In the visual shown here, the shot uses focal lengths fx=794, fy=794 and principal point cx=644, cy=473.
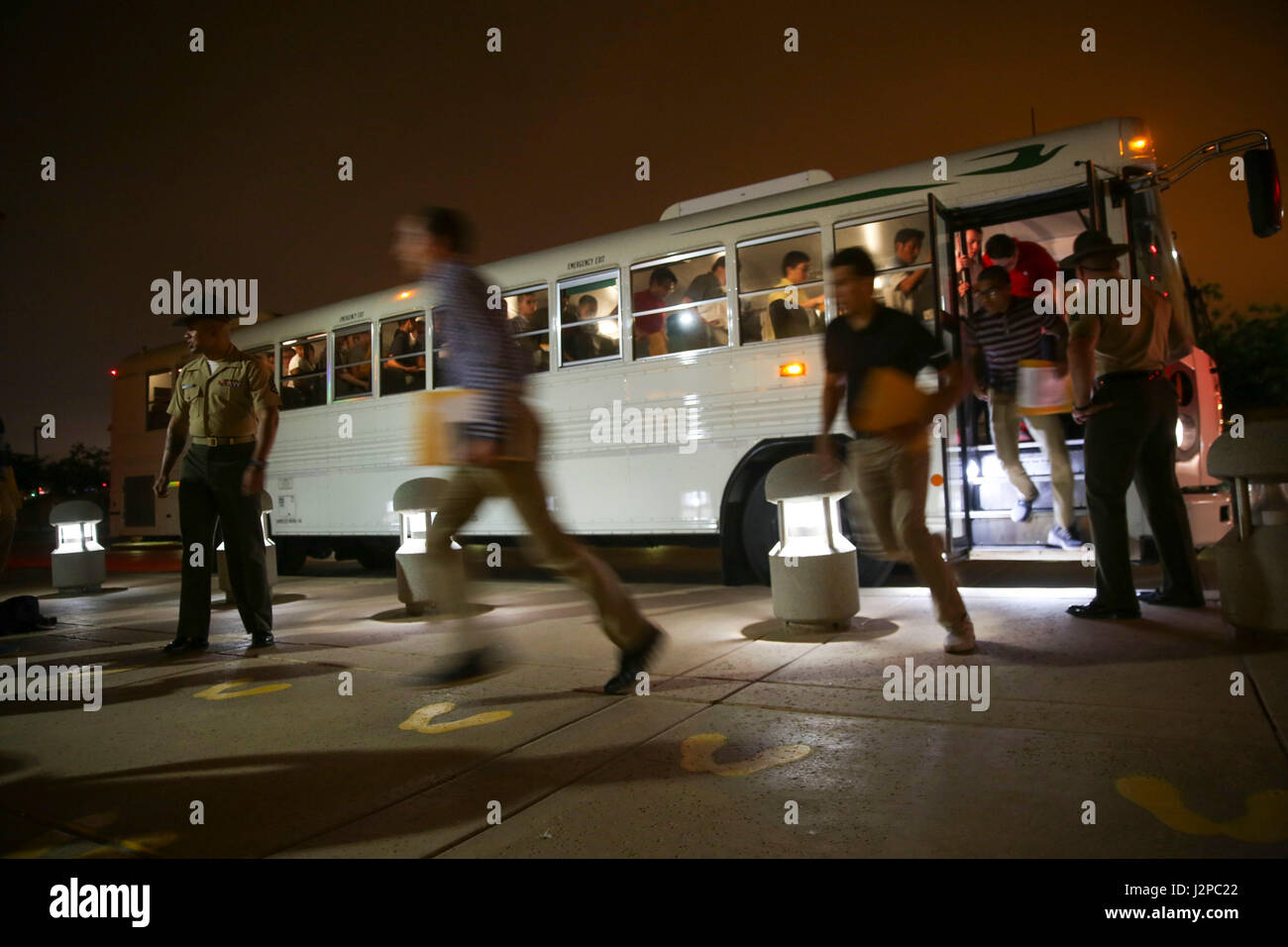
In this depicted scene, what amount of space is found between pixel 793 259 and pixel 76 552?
333 inches

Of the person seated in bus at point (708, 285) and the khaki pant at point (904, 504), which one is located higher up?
the person seated in bus at point (708, 285)

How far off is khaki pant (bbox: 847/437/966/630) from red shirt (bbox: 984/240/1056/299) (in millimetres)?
3622

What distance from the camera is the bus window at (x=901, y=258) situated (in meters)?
6.20

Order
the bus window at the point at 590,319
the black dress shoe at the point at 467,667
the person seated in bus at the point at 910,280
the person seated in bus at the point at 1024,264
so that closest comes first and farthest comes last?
the black dress shoe at the point at 467,667
the person seated in bus at the point at 910,280
the person seated in bus at the point at 1024,264
the bus window at the point at 590,319

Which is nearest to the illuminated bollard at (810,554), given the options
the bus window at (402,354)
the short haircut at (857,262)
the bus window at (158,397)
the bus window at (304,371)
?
the short haircut at (857,262)

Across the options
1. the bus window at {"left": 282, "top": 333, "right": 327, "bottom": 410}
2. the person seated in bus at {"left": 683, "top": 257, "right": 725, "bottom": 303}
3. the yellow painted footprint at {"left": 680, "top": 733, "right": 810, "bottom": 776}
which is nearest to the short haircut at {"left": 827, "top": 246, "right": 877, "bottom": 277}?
the yellow painted footprint at {"left": 680, "top": 733, "right": 810, "bottom": 776}

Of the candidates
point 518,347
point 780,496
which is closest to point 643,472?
point 780,496

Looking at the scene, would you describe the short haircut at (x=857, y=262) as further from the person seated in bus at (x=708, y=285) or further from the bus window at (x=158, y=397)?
the bus window at (x=158, y=397)

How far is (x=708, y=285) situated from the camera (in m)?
7.16

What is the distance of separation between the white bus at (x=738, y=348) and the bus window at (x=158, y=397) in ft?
15.3
